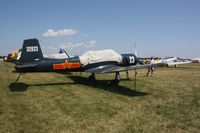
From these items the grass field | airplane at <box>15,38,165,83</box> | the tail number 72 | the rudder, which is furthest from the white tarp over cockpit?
the grass field

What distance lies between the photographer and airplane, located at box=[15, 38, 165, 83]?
1327cm

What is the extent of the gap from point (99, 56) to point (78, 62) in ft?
5.12

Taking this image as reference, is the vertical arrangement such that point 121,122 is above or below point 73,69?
below

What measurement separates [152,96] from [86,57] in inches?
239

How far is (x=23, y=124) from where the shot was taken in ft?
21.1

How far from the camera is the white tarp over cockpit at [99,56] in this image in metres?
15.1

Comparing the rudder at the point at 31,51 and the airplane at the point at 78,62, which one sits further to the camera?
the rudder at the point at 31,51

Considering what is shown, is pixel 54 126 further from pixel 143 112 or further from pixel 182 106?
pixel 182 106

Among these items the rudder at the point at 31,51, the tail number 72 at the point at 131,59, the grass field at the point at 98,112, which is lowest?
the grass field at the point at 98,112

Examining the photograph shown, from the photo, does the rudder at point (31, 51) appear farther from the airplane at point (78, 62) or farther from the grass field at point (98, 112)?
the grass field at point (98, 112)

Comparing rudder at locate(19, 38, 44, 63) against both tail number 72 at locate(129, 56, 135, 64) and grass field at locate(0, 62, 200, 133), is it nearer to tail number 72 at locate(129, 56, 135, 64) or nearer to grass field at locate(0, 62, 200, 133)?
grass field at locate(0, 62, 200, 133)

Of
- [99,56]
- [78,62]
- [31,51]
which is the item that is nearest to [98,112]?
[78,62]

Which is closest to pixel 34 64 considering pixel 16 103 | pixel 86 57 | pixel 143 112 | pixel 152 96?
pixel 86 57

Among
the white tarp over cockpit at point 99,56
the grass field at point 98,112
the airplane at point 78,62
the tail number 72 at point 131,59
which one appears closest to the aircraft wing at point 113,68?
the airplane at point 78,62
